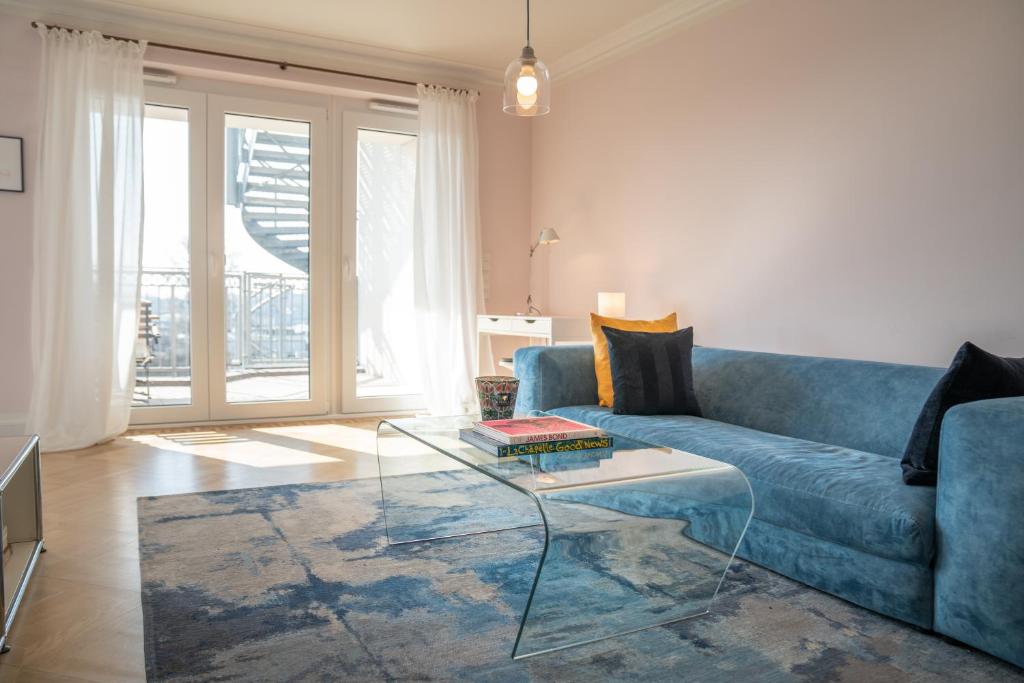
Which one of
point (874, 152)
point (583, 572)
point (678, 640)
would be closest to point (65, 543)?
point (583, 572)

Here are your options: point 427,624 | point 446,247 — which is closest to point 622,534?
point 427,624

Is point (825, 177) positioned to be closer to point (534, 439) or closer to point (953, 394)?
point (953, 394)

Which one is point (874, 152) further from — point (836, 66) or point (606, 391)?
point (606, 391)

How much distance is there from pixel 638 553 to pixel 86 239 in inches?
153

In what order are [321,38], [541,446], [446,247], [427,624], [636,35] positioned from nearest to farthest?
[427,624], [541,446], [636,35], [321,38], [446,247]

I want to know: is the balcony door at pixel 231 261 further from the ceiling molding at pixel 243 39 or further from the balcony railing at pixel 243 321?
the ceiling molding at pixel 243 39

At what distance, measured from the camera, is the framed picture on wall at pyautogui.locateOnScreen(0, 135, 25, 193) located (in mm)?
4316

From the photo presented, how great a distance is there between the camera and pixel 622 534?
2.00 m

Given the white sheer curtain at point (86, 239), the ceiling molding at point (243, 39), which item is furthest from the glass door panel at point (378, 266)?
the white sheer curtain at point (86, 239)

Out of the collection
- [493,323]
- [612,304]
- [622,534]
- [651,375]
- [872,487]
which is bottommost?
[622,534]

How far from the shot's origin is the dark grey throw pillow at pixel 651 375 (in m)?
3.27

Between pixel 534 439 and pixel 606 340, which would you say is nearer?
pixel 534 439

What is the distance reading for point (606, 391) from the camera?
358cm

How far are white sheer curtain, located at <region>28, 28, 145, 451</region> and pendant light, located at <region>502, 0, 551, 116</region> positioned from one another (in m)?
2.74
